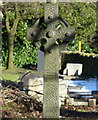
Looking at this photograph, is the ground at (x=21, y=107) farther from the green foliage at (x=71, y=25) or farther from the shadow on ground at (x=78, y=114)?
the green foliage at (x=71, y=25)

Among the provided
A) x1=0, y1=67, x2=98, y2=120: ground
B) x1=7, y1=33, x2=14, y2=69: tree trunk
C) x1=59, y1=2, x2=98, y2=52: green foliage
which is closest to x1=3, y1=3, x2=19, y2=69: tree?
x1=7, y1=33, x2=14, y2=69: tree trunk

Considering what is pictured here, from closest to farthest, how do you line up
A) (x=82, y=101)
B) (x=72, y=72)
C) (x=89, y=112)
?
(x=89, y=112), (x=82, y=101), (x=72, y=72)

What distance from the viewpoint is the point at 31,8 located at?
16.6 metres

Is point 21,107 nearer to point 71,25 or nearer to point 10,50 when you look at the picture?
point 10,50

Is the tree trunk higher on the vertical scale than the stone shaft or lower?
higher

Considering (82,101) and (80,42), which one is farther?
(80,42)

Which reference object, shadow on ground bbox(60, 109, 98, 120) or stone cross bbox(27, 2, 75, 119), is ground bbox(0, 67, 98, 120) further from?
stone cross bbox(27, 2, 75, 119)

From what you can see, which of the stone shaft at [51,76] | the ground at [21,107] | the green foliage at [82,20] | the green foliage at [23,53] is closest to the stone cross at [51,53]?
the stone shaft at [51,76]

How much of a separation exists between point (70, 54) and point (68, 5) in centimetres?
258

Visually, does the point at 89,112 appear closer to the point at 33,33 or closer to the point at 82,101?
the point at 82,101

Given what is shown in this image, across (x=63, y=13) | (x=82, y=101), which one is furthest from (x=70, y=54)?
(x=82, y=101)

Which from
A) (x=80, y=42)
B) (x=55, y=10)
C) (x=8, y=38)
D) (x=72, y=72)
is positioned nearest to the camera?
(x=55, y=10)

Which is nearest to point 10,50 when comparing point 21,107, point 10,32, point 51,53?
point 10,32

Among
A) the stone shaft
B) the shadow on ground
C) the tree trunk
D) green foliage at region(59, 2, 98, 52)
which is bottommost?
the shadow on ground
